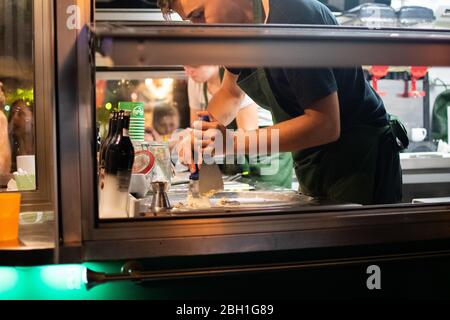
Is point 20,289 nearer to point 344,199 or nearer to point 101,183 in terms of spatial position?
point 101,183

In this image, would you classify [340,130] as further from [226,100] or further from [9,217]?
[9,217]

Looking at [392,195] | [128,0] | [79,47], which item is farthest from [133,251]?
[128,0]

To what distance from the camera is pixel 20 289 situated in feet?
4.13

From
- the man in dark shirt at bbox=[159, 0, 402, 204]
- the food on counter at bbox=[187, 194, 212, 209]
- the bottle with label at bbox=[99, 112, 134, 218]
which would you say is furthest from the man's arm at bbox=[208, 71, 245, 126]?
the bottle with label at bbox=[99, 112, 134, 218]

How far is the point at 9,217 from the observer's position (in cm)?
126

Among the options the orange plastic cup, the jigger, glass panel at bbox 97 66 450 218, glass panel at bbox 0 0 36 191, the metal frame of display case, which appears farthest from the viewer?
glass panel at bbox 0 0 36 191

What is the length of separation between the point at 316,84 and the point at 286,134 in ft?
0.67

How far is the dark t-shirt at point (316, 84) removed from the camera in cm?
168

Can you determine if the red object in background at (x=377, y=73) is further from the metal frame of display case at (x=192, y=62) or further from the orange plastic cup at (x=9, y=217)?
the orange plastic cup at (x=9, y=217)

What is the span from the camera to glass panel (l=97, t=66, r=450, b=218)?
1.67m

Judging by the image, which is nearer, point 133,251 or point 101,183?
point 133,251

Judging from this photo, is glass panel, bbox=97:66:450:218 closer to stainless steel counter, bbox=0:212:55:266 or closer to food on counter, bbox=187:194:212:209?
food on counter, bbox=187:194:212:209

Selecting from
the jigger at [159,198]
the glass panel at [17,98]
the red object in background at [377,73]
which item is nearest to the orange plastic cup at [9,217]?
the jigger at [159,198]
